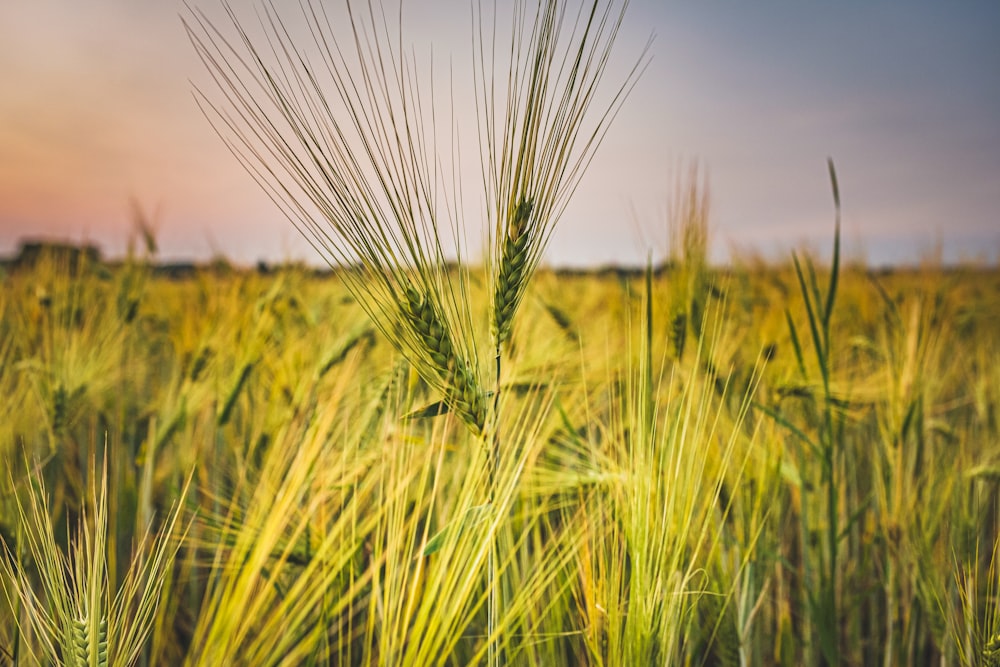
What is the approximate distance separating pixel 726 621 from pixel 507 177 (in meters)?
0.83

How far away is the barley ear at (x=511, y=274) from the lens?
683 millimetres

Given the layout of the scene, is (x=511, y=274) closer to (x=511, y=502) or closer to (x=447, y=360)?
(x=447, y=360)

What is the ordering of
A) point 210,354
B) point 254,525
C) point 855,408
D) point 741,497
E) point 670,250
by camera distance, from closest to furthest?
point 254,525
point 741,497
point 670,250
point 210,354
point 855,408

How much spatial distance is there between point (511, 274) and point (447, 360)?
129 millimetres

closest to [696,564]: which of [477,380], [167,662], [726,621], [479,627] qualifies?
[726,621]

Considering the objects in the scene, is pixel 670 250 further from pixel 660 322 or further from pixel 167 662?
pixel 167 662

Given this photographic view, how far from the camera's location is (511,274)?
27.0 inches

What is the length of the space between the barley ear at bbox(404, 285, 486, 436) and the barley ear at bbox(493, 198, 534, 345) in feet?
0.19

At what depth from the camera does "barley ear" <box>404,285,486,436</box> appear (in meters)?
0.68

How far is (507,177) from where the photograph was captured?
675 mm

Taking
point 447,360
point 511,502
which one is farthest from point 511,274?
point 511,502

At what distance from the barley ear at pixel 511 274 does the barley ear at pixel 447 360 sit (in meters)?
0.06

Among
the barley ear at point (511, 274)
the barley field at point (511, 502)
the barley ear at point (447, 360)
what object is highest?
the barley ear at point (511, 274)

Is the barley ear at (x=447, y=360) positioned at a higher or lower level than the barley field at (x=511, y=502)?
higher
